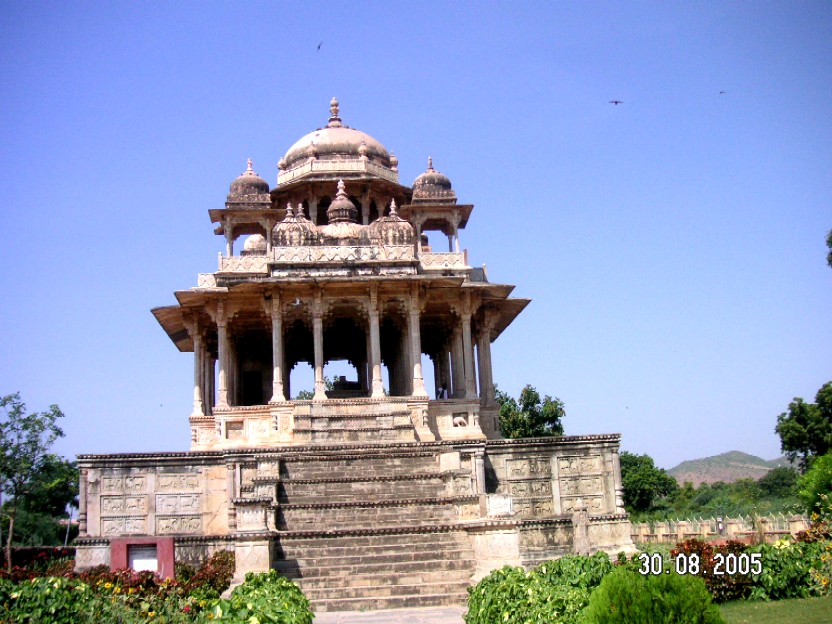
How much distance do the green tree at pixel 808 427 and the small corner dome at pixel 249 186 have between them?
2957cm

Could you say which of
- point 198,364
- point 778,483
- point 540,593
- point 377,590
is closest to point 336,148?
point 198,364

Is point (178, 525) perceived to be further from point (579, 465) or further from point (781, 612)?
point (781, 612)

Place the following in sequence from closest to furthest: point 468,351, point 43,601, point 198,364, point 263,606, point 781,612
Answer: point 263,606 → point 43,601 → point 781,612 → point 468,351 → point 198,364

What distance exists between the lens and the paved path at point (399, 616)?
48.9ft

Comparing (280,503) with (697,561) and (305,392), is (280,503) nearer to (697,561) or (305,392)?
(697,561)

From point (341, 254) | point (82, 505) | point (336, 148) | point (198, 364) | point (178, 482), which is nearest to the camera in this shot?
point (82, 505)

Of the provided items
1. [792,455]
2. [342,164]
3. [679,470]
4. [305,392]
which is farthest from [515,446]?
[679,470]

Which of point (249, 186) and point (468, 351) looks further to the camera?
point (249, 186)

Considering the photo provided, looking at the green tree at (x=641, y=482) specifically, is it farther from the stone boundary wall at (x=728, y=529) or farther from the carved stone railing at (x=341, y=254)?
the carved stone railing at (x=341, y=254)

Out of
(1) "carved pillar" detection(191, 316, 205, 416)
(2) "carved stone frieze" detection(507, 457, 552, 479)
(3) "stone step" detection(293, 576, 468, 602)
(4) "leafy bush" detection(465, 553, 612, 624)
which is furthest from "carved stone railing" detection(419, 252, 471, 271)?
(4) "leafy bush" detection(465, 553, 612, 624)

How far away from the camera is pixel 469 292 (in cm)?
2930

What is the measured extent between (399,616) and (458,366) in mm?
14822

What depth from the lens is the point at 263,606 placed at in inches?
412

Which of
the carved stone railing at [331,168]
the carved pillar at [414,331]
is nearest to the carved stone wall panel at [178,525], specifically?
the carved pillar at [414,331]
